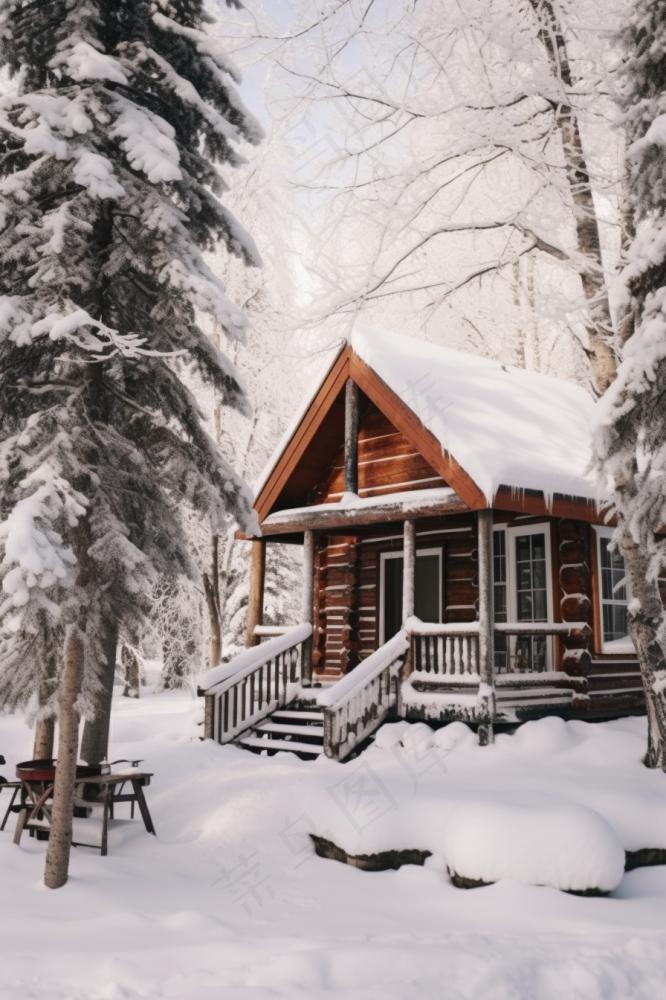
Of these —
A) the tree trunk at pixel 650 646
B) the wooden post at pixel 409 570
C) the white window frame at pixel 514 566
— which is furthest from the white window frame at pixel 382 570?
the tree trunk at pixel 650 646

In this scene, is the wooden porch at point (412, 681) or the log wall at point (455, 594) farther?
the log wall at point (455, 594)

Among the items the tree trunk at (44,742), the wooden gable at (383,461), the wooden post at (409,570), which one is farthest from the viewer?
the wooden gable at (383,461)

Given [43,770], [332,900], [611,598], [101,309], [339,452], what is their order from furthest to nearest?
[339,452], [611,598], [101,309], [43,770], [332,900]

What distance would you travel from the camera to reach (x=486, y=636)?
11430 millimetres

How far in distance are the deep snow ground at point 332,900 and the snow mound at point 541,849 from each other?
0.18m

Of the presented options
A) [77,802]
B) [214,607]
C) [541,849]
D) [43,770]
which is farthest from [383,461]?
[541,849]

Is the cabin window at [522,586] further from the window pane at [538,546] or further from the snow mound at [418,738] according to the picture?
the snow mound at [418,738]

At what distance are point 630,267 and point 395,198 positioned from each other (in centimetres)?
468

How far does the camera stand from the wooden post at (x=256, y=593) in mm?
14891

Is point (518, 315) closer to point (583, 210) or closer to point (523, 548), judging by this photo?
point (523, 548)

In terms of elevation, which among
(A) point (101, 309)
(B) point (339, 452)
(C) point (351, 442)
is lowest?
(C) point (351, 442)

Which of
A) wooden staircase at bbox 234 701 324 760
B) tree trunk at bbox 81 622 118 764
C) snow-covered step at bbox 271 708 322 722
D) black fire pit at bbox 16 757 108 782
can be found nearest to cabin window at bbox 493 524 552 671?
snow-covered step at bbox 271 708 322 722

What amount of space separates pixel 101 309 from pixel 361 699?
6127 millimetres

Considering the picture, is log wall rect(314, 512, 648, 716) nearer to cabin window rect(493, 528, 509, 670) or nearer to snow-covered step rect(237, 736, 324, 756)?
cabin window rect(493, 528, 509, 670)
